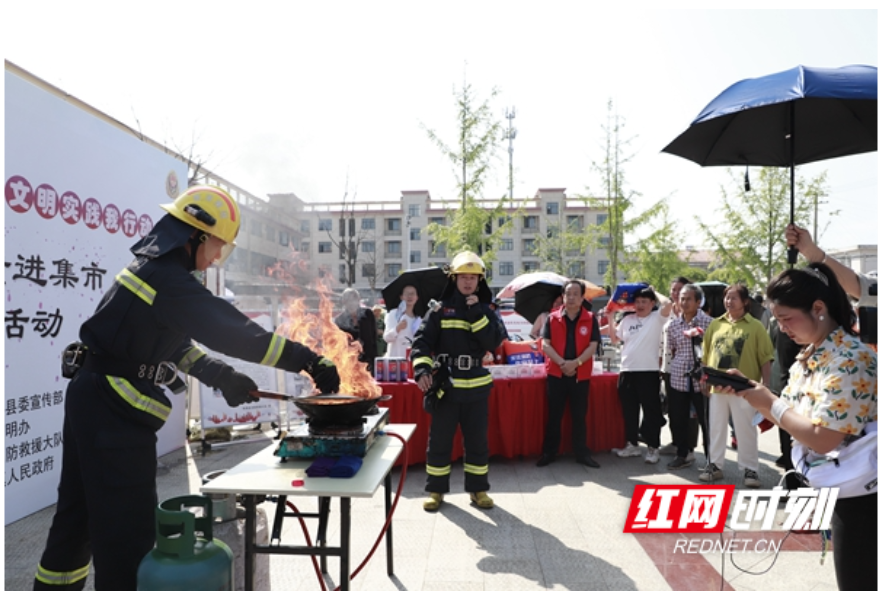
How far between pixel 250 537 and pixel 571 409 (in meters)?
4.52

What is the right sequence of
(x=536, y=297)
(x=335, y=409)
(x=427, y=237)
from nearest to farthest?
(x=335, y=409) → (x=536, y=297) → (x=427, y=237)

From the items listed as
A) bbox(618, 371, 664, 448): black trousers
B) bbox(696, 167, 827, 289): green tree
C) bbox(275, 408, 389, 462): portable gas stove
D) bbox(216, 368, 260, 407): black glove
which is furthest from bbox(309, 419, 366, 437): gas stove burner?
bbox(696, 167, 827, 289): green tree

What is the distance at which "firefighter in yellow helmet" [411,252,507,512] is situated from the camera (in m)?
5.07

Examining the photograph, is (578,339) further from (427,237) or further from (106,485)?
(427,237)

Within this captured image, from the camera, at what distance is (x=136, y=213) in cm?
627

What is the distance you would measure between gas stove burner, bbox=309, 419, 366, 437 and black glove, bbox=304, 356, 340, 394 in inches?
16.8

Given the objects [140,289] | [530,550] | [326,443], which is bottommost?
[530,550]

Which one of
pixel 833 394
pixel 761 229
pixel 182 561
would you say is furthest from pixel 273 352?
pixel 761 229

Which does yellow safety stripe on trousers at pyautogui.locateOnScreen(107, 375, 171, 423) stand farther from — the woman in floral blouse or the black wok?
the woman in floral blouse

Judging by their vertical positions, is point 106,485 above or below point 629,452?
above

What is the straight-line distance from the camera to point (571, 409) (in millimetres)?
6559

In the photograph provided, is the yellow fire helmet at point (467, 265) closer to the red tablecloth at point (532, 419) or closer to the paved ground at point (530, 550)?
the red tablecloth at point (532, 419)

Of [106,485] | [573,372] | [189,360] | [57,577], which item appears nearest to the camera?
[106,485]

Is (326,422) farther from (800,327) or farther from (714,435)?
(714,435)
